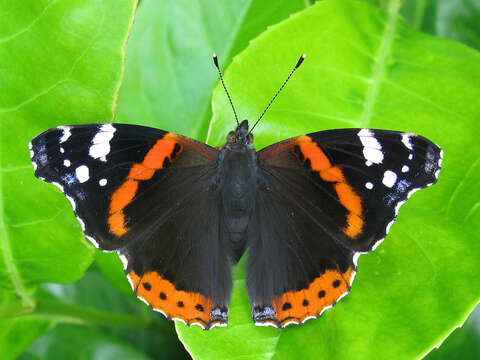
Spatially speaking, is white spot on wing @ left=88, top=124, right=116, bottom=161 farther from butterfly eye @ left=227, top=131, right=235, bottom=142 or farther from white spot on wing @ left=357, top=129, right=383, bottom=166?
white spot on wing @ left=357, top=129, right=383, bottom=166

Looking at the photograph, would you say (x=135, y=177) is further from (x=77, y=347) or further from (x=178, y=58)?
(x=77, y=347)

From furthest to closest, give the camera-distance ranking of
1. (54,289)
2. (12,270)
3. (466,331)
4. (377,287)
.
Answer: (54,289) → (466,331) → (12,270) → (377,287)

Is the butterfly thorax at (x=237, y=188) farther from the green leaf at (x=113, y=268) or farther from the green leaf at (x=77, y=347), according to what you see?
the green leaf at (x=77, y=347)

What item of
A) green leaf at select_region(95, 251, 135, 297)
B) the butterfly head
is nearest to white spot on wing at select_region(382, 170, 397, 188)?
the butterfly head

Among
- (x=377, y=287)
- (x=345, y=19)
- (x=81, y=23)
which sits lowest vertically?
(x=377, y=287)

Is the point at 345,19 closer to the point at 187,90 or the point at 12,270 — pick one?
the point at 187,90

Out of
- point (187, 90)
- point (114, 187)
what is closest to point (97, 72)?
point (114, 187)
